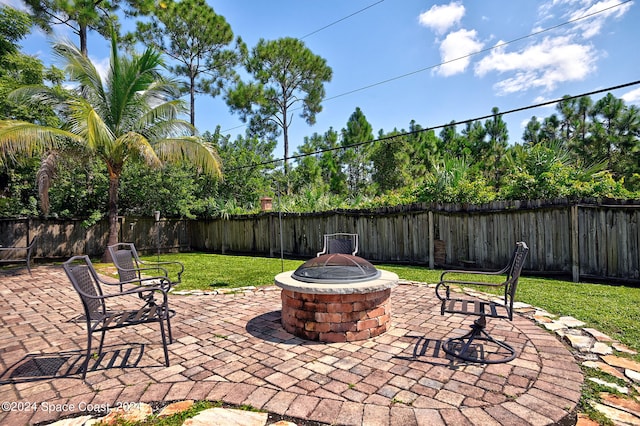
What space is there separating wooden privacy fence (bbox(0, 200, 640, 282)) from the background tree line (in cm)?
57

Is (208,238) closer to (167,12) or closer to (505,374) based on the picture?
(167,12)

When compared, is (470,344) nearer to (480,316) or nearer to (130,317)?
(480,316)

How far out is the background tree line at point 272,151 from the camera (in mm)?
7812

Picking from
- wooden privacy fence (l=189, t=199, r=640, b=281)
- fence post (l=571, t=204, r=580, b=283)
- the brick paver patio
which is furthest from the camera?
fence post (l=571, t=204, r=580, b=283)

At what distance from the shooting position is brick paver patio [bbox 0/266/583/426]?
2066mm

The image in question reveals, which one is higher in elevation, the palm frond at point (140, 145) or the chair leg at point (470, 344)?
the palm frond at point (140, 145)

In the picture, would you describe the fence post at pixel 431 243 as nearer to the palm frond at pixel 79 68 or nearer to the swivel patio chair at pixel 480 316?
the swivel patio chair at pixel 480 316

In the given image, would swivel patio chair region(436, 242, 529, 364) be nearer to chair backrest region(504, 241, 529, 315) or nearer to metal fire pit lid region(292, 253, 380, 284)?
chair backrest region(504, 241, 529, 315)

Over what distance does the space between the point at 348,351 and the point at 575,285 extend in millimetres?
4546

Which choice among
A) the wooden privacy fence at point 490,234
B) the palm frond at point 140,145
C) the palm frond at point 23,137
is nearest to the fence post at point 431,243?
the wooden privacy fence at point 490,234

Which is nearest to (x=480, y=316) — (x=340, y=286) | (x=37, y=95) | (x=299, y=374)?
(x=340, y=286)

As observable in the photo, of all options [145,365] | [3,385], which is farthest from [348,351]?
[3,385]

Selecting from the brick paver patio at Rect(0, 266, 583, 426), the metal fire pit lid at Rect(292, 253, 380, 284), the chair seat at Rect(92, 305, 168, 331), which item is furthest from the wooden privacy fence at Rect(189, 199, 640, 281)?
the chair seat at Rect(92, 305, 168, 331)

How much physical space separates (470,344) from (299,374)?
5.32 ft
